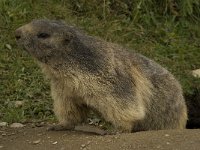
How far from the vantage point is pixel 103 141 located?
5.58 meters

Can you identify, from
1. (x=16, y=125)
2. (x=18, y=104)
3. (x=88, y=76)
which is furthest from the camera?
(x=18, y=104)

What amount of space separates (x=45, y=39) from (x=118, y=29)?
11.0ft

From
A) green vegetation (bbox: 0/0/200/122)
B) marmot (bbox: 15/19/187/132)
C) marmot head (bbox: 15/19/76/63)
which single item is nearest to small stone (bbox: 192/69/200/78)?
green vegetation (bbox: 0/0/200/122)

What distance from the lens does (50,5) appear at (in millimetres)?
9266

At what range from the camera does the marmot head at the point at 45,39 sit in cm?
596

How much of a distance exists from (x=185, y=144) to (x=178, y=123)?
1.33m

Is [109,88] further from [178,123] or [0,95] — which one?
[0,95]

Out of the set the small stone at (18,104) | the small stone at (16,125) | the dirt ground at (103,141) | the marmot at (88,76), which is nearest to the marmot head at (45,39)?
the marmot at (88,76)

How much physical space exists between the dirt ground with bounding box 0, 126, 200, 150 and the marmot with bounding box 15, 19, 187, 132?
290 millimetres

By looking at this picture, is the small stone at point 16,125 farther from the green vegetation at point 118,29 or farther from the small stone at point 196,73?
the small stone at point 196,73

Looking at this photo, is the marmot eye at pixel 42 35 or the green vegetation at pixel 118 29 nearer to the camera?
the marmot eye at pixel 42 35

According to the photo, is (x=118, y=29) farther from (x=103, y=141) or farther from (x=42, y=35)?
(x=103, y=141)

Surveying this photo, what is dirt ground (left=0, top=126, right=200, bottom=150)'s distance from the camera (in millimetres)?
5398

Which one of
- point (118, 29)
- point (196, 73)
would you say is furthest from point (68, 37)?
point (118, 29)
